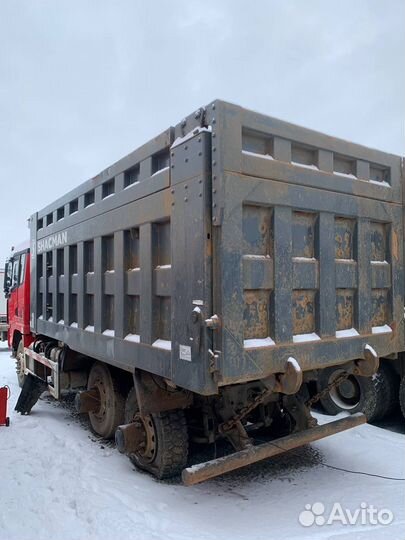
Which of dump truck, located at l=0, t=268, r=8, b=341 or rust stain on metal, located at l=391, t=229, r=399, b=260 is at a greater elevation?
rust stain on metal, located at l=391, t=229, r=399, b=260

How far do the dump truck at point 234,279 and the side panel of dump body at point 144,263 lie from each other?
2cm

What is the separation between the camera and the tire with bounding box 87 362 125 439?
15.8ft

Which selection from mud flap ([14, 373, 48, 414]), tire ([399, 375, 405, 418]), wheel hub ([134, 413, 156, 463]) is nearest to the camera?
wheel hub ([134, 413, 156, 463])

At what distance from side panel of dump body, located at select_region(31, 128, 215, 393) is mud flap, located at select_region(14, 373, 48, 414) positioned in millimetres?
1114

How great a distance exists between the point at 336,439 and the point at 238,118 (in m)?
3.85

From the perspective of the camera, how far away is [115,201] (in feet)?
13.7

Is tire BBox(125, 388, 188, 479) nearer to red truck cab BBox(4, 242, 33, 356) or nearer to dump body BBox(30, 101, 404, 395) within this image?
dump body BBox(30, 101, 404, 395)

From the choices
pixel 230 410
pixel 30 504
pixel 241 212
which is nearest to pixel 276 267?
pixel 241 212

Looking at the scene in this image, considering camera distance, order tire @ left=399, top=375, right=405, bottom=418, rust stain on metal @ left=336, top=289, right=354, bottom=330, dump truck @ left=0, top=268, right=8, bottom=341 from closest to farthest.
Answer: rust stain on metal @ left=336, top=289, right=354, bottom=330 < tire @ left=399, top=375, right=405, bottom=418 < dump truck @ left=0, top=268, right=8, bottom=341

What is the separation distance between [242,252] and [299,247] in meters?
0.63

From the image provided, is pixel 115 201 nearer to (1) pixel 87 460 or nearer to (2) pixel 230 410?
(2) pixel 230 410

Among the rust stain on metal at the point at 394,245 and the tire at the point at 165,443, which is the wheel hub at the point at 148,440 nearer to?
the tire at the point at 165,443

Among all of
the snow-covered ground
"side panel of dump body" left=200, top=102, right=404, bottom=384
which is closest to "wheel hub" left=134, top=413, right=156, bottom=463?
the snow-covered ground

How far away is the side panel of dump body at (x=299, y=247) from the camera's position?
291cm
